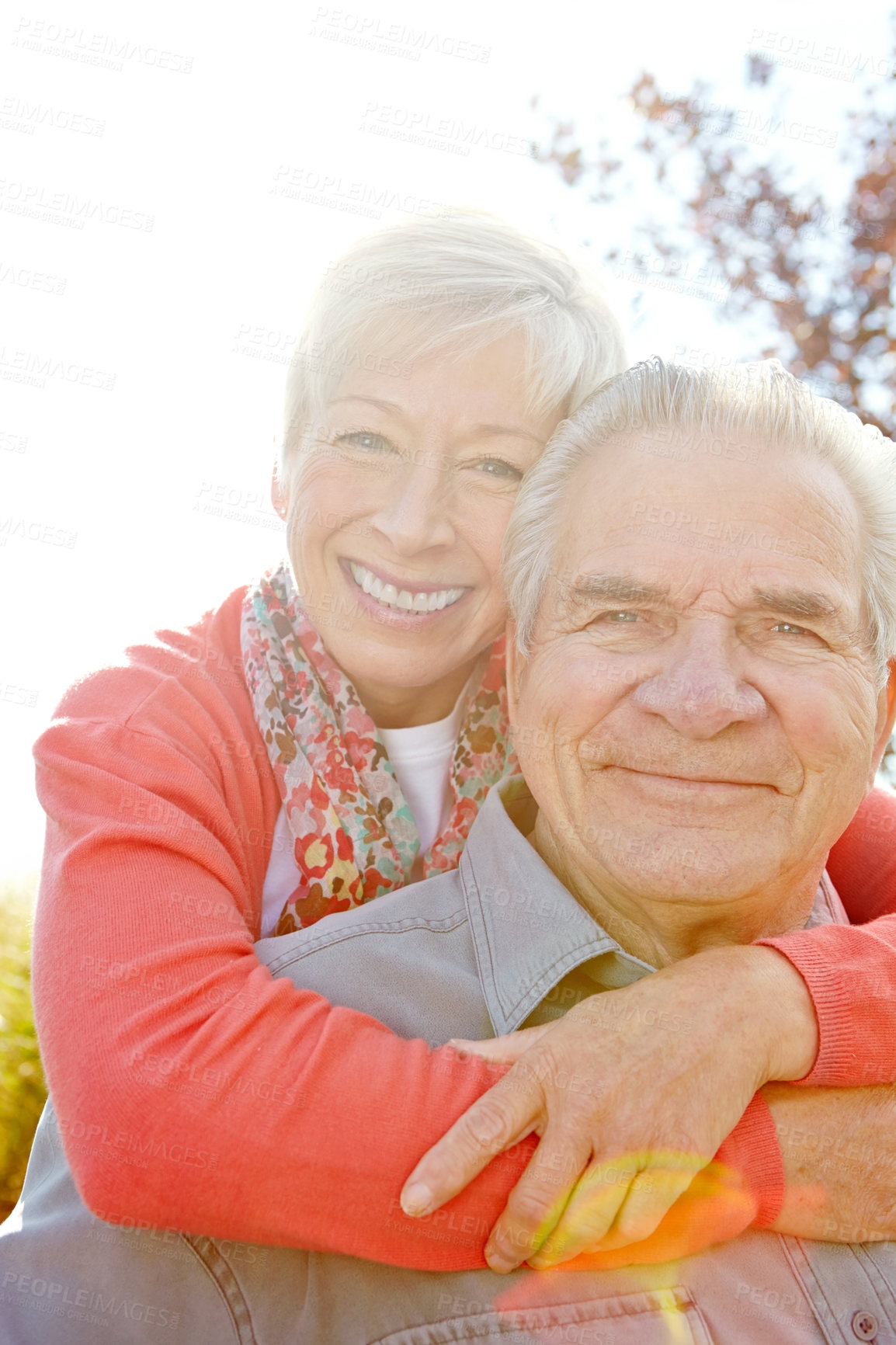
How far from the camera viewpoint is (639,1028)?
1774mm

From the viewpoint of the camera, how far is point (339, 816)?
8.61ft

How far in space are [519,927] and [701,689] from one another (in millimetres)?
603

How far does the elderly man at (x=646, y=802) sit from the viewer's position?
193 centimetres

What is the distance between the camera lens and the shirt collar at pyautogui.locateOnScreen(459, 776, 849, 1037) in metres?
2.13

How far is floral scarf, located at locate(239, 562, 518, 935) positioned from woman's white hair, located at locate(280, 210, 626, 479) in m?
0.59

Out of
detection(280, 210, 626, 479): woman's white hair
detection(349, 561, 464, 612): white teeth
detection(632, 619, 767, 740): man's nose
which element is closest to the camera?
detection(632, 619, 767, 740): man's nose

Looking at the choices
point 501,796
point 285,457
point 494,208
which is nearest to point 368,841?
point 501,796

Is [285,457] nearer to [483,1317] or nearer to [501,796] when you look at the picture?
[501,796]

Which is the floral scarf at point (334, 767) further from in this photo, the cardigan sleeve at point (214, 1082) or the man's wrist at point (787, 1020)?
the man's wrist at point (787, 1020)

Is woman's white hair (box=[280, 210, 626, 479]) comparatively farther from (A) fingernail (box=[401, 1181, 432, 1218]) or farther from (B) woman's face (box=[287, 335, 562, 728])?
(A) fingernail (box=[401, 1181, 432, 1218])

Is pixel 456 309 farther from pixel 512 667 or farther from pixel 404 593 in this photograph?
pixel 512 667

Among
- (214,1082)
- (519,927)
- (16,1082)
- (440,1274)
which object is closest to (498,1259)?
(440,1274)

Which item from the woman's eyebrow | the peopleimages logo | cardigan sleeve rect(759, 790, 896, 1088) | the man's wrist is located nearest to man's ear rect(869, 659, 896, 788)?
cardigan sleeve rect(759, 790, 896, 1088)

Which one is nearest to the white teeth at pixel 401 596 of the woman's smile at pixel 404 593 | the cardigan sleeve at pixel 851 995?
the woman's smile at pixel 404 593
